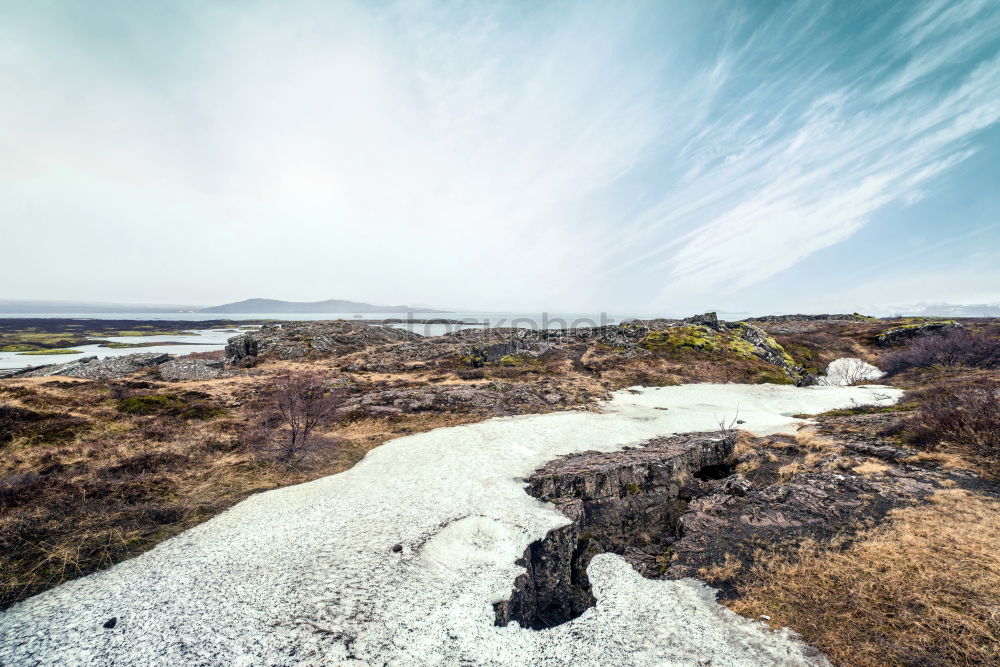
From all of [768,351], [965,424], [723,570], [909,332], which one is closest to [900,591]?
[723,570]

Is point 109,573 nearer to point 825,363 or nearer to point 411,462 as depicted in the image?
point 411,462

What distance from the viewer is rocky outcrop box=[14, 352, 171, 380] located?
38.2 meters

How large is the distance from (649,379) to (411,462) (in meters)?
29.4

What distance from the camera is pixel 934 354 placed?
36.5m

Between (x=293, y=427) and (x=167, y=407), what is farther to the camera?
(x=167, y=407)

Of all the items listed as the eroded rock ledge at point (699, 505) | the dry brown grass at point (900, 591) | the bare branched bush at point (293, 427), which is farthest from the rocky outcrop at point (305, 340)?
the dry brown grass at point (900, 591)

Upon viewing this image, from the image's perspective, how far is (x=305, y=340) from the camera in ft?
194

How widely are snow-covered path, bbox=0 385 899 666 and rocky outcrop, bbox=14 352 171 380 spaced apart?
4343 cm

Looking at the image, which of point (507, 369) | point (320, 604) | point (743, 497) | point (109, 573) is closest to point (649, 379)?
point (507, 369)

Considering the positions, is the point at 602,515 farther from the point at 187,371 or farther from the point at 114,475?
the point at 187,371

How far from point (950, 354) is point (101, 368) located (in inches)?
3632

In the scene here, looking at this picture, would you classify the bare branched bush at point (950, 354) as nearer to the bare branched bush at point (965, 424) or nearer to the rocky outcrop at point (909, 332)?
the rocky outcrop at point (909, 332)

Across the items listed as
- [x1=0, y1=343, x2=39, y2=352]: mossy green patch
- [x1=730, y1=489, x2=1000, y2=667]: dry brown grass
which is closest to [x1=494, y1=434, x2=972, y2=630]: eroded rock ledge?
[x1=730, y1=489, x2=1000, y2=667]: dry brown grass

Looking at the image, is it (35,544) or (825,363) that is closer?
(35,544)
